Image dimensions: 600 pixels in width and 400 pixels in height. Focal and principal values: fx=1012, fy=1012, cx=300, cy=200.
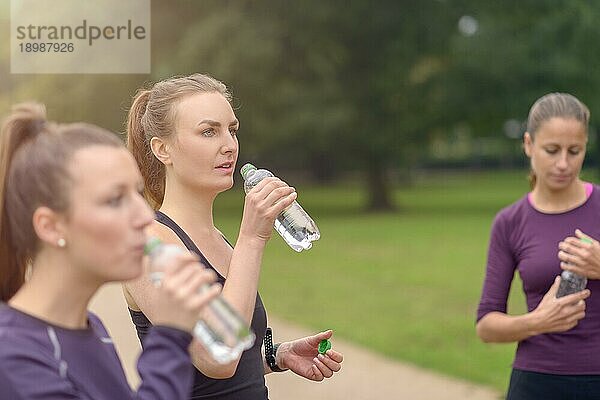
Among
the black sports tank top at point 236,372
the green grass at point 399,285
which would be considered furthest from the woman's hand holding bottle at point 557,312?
the green grass at point 399,285

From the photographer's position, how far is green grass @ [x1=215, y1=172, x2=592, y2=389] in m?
9.34

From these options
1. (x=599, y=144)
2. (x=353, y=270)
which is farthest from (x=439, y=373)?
(x=599, y=144)

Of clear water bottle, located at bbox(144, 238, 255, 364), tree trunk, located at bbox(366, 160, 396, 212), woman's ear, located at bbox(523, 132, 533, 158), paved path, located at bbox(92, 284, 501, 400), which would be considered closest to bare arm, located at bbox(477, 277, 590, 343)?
woman's ear, located at bbox(523, 132, 533, 158)

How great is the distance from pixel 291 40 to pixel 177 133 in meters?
Result: 26.2

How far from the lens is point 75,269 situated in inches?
73.8

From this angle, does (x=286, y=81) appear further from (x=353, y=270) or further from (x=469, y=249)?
(x=353, y=270)

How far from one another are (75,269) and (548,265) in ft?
7.10

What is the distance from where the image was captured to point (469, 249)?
18828mm

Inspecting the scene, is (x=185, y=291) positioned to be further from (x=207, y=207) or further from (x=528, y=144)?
(x=528, y=144)

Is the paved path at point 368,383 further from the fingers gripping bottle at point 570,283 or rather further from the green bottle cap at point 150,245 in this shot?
the green bottle cap at point 150,245

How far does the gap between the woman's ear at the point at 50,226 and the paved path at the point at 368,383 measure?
5.11 metres

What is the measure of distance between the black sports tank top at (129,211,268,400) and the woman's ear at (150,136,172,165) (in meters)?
0.16

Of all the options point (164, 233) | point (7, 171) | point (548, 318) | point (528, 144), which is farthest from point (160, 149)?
point (528, 144)

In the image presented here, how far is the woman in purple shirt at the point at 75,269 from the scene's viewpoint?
179cm
